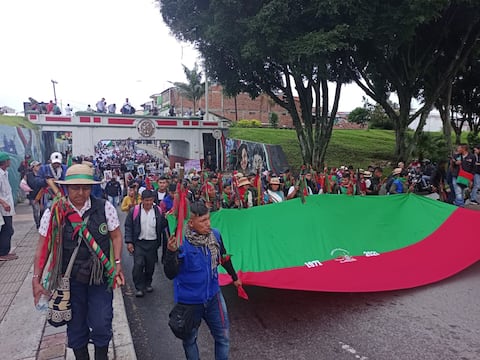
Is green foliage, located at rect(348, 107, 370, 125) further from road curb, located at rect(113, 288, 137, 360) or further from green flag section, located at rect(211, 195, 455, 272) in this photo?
road curb, located at rect(113, 288, 137, 360)

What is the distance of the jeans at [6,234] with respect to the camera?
21.6 feet

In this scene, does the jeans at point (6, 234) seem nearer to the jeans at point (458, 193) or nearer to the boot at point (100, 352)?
the boot at point (100, 352)

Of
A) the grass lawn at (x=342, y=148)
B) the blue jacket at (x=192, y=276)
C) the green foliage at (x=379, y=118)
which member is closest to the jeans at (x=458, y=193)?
the blue jacket at (x=192, y=276)

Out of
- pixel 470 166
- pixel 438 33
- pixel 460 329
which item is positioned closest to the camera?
pixel 460 329

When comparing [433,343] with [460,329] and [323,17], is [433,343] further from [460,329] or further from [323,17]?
[323,17]

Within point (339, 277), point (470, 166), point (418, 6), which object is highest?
point (418, 6)

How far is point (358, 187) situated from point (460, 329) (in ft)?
16.0

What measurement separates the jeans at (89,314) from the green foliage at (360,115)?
44163mm

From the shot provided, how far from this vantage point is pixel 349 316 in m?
4.67

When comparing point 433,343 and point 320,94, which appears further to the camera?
point 320,94

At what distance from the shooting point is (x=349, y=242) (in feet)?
19.3

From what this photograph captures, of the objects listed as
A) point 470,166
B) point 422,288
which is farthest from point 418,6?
point 422,288

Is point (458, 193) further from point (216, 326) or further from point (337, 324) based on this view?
point (216, 326)

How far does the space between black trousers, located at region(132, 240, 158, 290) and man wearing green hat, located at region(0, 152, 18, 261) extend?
2.66 metres
